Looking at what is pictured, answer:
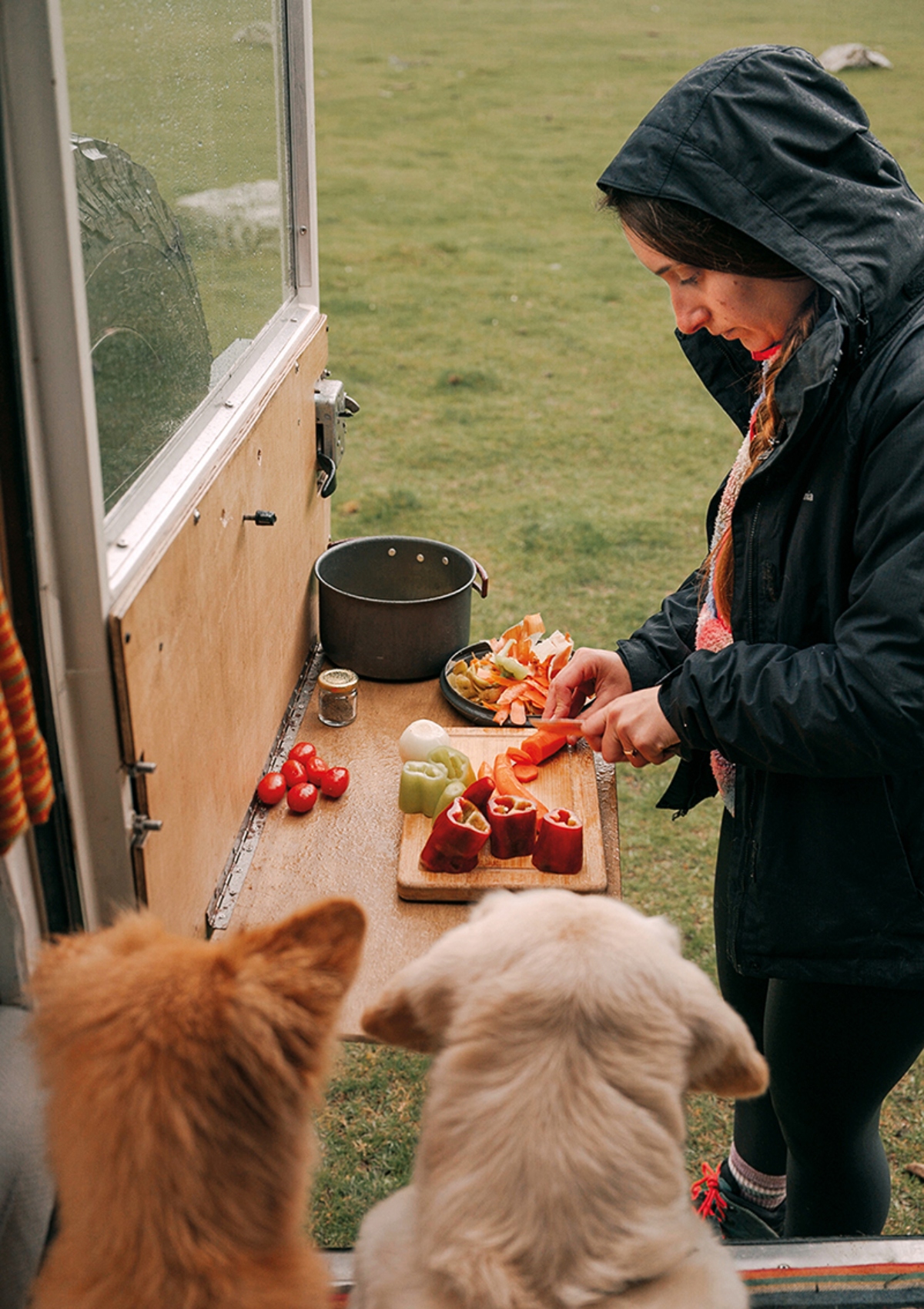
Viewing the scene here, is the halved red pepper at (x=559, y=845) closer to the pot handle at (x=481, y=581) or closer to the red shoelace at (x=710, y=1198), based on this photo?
the red shoelace at (x=710, y=1198)

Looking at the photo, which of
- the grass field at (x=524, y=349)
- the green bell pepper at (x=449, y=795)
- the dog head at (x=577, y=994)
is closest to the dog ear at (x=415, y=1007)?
the dog head at (x=577, y=994)

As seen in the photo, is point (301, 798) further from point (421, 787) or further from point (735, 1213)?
point (735, 1213)

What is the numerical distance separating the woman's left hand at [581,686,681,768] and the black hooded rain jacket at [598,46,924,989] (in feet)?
0.28

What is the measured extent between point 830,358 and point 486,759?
1.44 m

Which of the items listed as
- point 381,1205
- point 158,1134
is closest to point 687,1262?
point 381,1205

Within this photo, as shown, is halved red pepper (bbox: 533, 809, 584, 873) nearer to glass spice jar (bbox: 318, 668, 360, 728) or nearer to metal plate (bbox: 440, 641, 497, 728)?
metal plate (bbox: 440, 641, 497, 728)

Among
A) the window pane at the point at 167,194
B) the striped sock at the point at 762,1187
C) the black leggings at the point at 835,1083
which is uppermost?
the window pane at the point at 167,194

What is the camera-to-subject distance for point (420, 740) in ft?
8.99

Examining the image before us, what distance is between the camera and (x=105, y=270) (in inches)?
70.1

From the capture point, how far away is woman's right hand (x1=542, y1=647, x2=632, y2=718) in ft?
8.45

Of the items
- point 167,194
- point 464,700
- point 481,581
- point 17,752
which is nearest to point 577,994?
point 17,752

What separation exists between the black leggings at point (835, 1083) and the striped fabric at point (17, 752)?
139cm

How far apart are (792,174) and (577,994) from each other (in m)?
1.30

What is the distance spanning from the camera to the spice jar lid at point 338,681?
2951 millimetres
